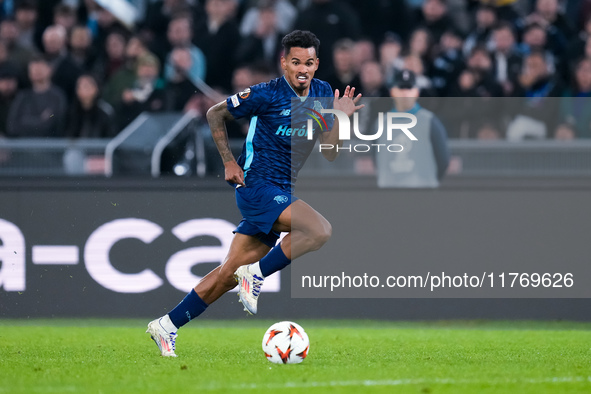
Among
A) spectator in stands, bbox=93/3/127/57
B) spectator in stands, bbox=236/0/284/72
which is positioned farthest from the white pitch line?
spectator in stands, bbox=93/3/127/57

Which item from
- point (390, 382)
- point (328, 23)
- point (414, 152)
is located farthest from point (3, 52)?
point (390, 382)

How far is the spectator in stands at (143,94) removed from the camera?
10.2m

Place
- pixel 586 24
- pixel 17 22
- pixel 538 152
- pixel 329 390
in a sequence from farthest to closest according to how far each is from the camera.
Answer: pixel 17 22 → pixel 586 24 → pixel 538 152 → pixel 329 390

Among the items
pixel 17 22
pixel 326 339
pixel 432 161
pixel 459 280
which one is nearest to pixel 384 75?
pixel 432 161

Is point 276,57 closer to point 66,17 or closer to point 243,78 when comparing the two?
point 243,78

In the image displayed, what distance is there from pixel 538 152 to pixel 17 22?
22.6 feet

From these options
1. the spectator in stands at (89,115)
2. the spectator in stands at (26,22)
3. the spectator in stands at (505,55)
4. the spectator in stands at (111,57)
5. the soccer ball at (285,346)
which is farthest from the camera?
the spectator in stands at (26,22)

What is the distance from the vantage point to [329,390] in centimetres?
Result: 516

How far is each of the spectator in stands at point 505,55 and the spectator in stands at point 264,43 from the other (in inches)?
99.8

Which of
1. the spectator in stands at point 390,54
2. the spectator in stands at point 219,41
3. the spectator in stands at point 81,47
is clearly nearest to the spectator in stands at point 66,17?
the spectator in stands at point 81,47

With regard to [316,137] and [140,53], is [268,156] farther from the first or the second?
[140,53]

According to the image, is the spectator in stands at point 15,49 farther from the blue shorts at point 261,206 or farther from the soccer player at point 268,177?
the blue shorts at point 261,206

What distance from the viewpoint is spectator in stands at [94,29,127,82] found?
11555mm

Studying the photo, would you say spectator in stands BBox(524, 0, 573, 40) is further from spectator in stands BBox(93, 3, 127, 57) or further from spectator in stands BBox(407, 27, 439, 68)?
spectator in stands BBox(93, 3, 127, 57)
